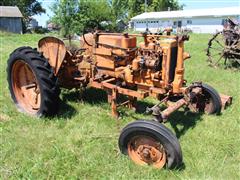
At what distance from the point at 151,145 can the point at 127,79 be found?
1452mm

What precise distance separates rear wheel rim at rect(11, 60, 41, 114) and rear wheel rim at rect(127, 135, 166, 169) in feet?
7.68

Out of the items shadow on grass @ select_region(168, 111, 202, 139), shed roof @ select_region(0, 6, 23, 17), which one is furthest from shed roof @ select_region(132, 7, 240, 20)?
shadow on grass @ select_region(168, 111, 202, 139)

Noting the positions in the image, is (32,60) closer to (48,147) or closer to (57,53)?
(57,53)

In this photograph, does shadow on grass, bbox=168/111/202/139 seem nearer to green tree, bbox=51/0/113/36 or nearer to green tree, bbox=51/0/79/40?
green tree, bbox=51/0/113/36

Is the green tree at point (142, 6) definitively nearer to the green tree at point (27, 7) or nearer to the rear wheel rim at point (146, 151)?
the green tree at point (27, 7)

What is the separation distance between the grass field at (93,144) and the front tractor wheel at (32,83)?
0.79ft

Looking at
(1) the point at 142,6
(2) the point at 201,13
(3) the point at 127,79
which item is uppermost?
(1) the point at 142,6

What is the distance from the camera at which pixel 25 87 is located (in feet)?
19.9

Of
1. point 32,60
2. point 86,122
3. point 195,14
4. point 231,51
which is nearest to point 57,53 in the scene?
point 32,60

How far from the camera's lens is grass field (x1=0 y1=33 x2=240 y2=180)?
155 inches

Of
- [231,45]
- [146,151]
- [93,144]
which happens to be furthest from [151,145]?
[231,45]

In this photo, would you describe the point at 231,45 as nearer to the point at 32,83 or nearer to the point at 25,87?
the point at 32,83

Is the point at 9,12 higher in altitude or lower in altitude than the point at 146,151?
higher

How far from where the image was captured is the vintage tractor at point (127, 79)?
4.02m
